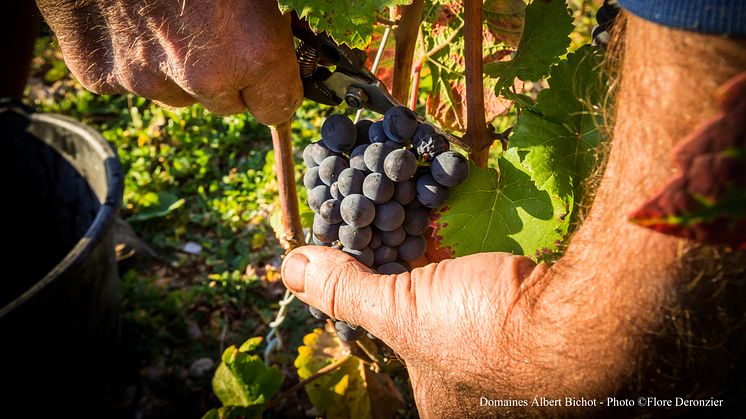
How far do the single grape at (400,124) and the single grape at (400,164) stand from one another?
0.13 feet

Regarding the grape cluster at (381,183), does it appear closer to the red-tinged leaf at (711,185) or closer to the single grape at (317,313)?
the single grape at (317,313)

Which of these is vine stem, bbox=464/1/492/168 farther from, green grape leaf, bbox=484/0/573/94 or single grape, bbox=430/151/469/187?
single grape, bbox=430/151/469/187

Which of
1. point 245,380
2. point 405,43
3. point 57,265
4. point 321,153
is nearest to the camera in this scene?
point 321,153

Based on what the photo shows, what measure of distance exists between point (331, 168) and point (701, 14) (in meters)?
0.89

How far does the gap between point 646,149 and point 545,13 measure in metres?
0.81

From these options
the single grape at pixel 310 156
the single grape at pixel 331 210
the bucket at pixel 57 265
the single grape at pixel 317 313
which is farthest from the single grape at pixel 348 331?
the bucket at pixel 57 265

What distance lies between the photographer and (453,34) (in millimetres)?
1824

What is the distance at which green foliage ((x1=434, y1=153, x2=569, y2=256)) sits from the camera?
1396 mm

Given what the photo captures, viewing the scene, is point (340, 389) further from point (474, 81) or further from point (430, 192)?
point (474, 81)

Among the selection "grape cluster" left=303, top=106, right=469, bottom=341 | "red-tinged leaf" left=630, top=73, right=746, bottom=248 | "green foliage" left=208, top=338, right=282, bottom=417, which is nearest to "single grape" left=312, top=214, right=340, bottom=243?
"grape cluster" left=303, top=106, right=469, bottom=341

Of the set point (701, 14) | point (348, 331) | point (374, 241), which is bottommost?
point (348, 331)

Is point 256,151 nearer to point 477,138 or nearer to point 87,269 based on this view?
point 87,269

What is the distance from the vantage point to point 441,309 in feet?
3.74

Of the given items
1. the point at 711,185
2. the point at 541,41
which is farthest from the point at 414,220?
the point at 711,185
